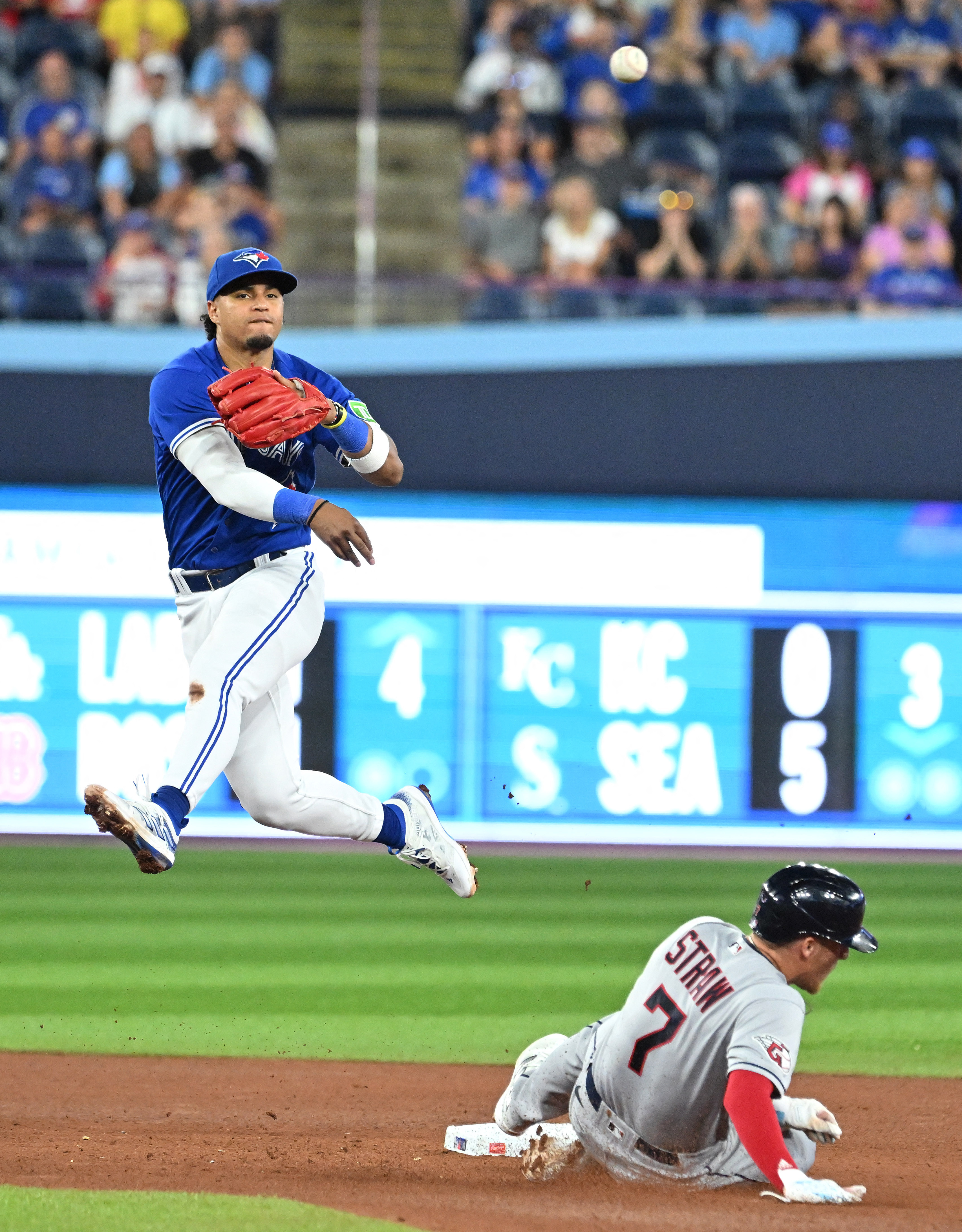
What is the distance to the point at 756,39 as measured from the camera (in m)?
13.6

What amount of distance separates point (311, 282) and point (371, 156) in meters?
2.30

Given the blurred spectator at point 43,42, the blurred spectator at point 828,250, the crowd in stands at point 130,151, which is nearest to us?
the crowd in stands at point 130,151

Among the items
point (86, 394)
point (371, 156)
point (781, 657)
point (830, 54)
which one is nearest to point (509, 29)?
point (371, 156)

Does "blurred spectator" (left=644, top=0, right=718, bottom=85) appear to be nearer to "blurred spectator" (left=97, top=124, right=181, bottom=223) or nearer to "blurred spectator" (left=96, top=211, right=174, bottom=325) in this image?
"blurred spectator" (left=97, top=124, right=181, bottom=223)

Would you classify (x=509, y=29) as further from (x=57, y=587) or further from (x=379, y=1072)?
(x=379, y=1072)

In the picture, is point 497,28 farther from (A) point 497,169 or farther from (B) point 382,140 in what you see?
(A) point 497,169

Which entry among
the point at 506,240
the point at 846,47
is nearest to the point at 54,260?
the point at 506,240

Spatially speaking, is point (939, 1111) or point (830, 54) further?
point (830, 54)

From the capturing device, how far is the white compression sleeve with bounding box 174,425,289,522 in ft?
14.9

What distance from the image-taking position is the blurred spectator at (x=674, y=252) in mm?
11930

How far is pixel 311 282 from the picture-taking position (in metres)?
11.3

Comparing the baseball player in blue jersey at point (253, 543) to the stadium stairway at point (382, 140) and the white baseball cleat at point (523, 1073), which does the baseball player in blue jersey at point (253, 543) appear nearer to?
the white baseball cleat at point (523, 1073)

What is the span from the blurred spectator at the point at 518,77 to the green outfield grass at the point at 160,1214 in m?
10.1

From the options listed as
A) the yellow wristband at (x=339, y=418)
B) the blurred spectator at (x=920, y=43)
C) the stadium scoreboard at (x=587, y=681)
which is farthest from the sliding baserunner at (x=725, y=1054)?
the blurred spectator at (x=920, y=43)
